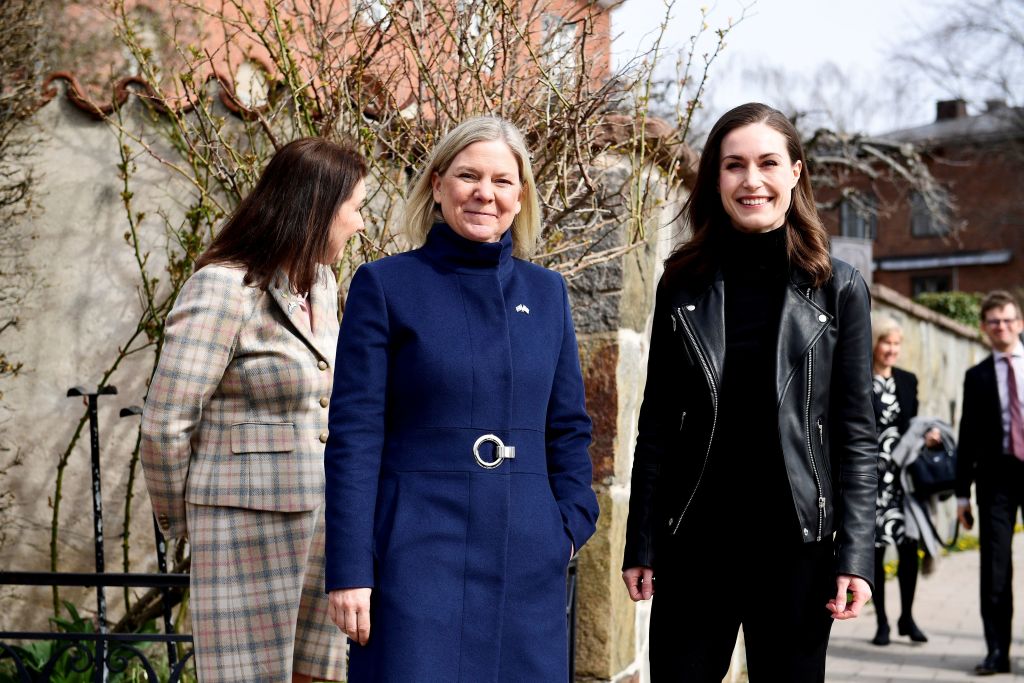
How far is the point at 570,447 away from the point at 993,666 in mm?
4364

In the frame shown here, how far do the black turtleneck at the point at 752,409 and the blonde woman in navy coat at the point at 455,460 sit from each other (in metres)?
0.31

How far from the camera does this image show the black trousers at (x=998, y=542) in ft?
19.5

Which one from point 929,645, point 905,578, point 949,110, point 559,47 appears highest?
point 949,110

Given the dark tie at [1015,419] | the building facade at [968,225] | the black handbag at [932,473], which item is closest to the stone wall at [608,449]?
the dark tie at [1015,419]

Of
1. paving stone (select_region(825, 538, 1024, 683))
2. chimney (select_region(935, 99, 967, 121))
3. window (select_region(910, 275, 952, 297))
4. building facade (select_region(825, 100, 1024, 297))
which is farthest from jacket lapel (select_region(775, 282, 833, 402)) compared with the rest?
chimney (select_region(935, 99, 967, 121))

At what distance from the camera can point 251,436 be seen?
108 inches

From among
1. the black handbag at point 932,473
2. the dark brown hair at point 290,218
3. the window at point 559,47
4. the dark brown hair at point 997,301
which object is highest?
the window at point 559,47

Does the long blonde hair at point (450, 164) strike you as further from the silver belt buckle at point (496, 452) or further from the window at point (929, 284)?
the window at point (929, 284)

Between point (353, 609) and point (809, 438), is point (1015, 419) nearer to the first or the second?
point (809, 438)

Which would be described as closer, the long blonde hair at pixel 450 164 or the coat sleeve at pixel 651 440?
the long blonde hair at pixel 450 164

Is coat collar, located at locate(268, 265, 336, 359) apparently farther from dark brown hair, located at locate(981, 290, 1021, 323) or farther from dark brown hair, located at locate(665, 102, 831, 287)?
dark brown hair, located at locate(981, 290, 1021, 323)

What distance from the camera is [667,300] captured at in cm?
268

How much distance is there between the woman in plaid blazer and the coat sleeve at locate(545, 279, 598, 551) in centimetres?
65

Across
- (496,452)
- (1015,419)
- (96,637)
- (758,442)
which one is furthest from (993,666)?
(496,452)
